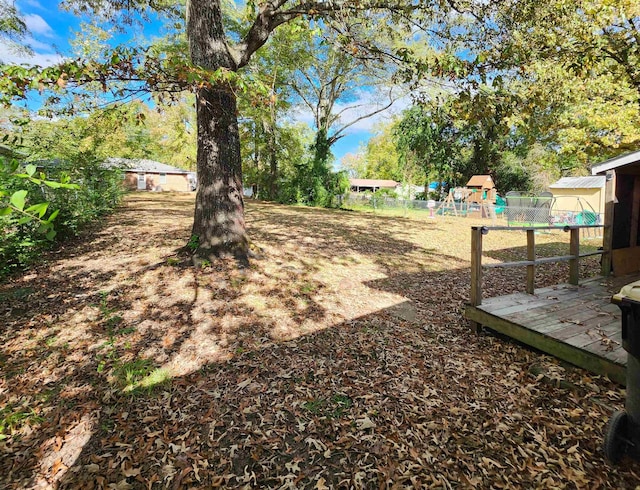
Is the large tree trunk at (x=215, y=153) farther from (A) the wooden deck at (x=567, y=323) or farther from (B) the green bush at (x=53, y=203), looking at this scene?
(A) the wooden deck at (x=567, y=323)

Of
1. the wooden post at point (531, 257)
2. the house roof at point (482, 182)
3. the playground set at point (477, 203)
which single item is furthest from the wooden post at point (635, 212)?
the house roof at point (482, 182)

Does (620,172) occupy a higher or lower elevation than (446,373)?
higher

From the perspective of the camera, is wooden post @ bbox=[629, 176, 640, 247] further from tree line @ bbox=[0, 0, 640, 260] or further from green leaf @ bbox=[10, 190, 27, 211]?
green leaf @ bbox=[10, 190, 27, 211]

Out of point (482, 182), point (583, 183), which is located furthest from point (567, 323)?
point (482, 182)

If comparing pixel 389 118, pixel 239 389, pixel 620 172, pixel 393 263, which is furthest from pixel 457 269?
pixel 389 118

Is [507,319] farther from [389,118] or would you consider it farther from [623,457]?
[389,118]

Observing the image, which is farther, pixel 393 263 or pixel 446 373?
pixel 393 263

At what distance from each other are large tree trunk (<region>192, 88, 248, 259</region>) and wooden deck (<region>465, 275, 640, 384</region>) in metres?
3.97

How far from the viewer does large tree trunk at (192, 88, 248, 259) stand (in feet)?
17.1

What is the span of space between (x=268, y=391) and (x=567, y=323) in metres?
3.39

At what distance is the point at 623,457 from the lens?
7.41ft

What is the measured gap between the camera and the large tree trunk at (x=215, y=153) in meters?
5.02

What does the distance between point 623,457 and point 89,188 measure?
11406 mm

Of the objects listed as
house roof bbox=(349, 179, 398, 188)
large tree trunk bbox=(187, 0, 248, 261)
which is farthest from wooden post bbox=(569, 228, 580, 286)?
house roof bbox=(349, 179, 398, 188)
